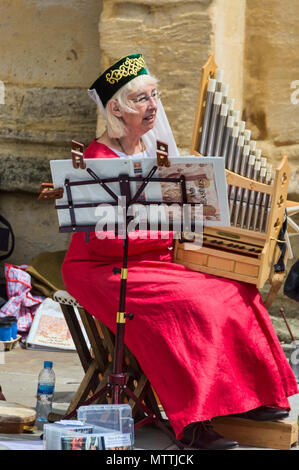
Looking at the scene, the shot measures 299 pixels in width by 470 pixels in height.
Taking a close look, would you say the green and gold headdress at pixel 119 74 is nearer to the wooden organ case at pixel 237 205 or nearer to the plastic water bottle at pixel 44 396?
the wooden organ case at pixel 237 205

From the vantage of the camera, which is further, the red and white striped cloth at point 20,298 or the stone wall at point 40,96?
the stone wall at point 40,96

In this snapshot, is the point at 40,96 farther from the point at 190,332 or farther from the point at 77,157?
the point at 190,332

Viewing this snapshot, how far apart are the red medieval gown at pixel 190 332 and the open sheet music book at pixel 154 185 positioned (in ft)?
1.12

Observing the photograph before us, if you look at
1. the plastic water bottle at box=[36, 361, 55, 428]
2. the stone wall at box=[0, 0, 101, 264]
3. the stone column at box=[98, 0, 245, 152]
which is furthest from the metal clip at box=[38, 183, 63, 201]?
the stone wall at box=[0, 0, 101, 264]

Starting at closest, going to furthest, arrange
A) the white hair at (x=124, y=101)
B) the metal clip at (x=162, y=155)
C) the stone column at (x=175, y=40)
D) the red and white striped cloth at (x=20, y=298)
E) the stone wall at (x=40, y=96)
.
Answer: the metal clip at (x=162, y=155), the white hair at (x=124, y=101), the stone column at (x=175, y=40), the red and white striped cloth at (x=20, y=298), the stone wall at (x=40, y=96)

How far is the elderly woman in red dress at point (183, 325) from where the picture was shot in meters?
3.94

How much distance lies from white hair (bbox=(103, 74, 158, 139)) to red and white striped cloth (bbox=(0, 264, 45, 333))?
7.74 ft

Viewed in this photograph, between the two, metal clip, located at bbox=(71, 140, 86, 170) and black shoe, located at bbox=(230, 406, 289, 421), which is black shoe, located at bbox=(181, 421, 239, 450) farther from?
metal clip, located at bbox=(71, 140, 86, 170)

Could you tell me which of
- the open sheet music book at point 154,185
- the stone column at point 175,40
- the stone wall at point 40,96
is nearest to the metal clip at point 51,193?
the open sheet music book at point 154,185

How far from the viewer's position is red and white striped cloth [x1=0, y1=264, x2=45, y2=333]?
6.41 meters

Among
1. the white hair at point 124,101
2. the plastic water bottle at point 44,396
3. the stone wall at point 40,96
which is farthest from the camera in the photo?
the stone wall at point 40,96

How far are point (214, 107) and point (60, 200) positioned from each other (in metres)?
0.86

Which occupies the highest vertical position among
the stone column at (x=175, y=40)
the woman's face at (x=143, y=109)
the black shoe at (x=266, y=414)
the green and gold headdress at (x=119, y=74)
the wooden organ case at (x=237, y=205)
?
the stone column at (x=175, y=40)

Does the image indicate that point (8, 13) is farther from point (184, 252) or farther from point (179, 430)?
point (179, 430)
